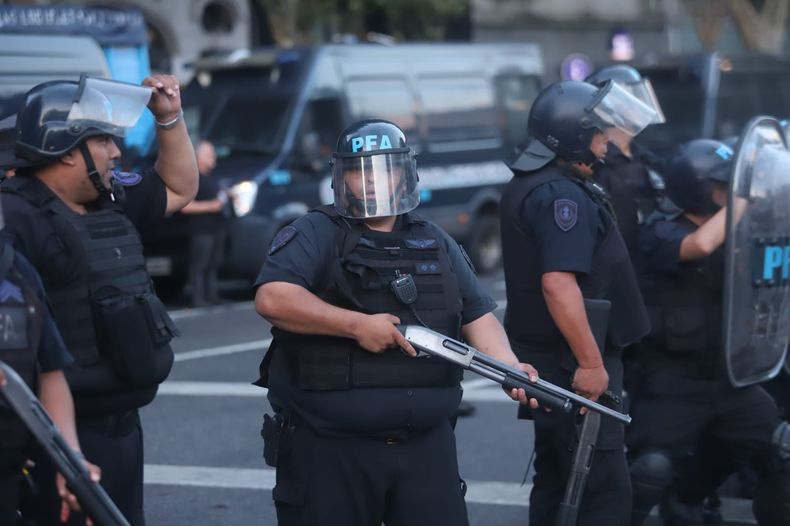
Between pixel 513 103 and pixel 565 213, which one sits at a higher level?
pixel 565 213

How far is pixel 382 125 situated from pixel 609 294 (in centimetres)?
115

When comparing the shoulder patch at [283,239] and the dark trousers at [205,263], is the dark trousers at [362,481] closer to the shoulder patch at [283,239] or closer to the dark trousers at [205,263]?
the shoulder patch at [283,239]

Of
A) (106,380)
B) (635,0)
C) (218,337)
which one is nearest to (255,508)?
(106,380)

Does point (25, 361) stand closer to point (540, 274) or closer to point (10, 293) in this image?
point (10, 293)

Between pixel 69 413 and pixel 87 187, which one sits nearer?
pixel 69 413

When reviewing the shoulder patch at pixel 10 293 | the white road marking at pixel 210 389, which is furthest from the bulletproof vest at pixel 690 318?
the white road marking at pixel 210 389

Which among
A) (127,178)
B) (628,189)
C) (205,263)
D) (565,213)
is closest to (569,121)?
(565,213)

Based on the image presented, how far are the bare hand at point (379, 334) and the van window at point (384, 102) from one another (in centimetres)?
954

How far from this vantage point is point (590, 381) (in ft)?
14.2

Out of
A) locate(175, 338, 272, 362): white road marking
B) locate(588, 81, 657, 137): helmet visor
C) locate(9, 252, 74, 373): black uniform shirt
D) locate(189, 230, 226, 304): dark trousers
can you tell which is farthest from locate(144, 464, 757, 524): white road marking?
locate(189, 230, 226, 304): dark trousers

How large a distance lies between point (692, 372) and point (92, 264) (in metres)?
2.37

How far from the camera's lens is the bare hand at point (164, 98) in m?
4.07

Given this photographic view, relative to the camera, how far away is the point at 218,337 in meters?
10.7

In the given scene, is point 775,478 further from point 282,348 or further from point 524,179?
point 282,348
